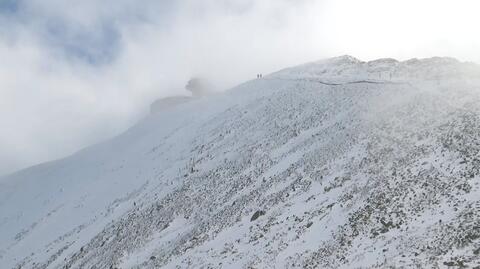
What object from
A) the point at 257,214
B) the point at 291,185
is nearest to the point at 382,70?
the point at 291,185

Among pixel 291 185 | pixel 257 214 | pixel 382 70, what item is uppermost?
pixel 382 70

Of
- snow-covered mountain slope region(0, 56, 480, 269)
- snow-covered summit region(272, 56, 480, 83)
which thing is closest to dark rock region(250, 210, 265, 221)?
snow-covered mountain slope region(0, 56, 480, 269)

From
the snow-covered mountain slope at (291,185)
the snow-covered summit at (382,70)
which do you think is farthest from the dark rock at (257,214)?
the snow-covered summit at (382,70)

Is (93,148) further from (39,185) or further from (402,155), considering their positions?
(402,155)

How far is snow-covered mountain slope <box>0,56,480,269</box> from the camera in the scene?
2600cm

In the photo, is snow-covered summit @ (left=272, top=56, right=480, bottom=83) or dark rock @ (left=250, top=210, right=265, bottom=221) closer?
dark rock @ (left=250, top=210, right=265, bottom=221)

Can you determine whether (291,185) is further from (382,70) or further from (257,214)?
(382,70)

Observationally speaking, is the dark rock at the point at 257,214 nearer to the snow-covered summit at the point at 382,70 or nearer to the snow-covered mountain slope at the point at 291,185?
the snow-covered mountain slope at the point at 291,185

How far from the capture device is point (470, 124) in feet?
111

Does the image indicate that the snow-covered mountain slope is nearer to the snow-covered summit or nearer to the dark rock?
the dark rock

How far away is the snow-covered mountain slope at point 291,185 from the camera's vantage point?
26000 millimetres

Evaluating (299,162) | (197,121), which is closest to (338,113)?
(299,162)

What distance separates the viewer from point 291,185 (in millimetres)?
38250

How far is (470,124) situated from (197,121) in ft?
150
